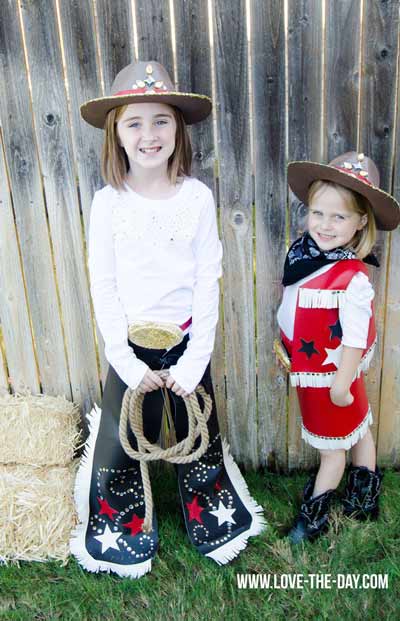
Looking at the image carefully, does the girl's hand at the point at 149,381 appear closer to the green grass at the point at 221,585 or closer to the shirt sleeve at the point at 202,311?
the shirt sleeve at the point at 202,311

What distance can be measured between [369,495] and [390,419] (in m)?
0.45

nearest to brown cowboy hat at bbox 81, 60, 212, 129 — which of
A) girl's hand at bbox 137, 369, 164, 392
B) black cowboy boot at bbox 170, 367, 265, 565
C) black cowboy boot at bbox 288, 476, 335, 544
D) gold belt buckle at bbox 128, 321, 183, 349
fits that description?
gold belt buckle at bbox 128, 321, 183, 349

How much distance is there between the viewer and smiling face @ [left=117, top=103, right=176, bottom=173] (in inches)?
91.2

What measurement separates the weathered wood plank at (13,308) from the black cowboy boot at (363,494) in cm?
170

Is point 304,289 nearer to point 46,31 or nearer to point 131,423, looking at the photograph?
point 131,423

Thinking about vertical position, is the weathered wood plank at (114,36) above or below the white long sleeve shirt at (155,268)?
above

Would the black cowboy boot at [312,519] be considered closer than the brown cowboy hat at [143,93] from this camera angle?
No

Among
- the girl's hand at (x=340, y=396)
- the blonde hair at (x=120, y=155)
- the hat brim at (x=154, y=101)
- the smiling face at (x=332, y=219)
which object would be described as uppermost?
the hat brim at (x=154, y=101)

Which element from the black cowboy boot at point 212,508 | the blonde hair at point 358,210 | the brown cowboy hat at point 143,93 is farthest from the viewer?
the black cowboy boot at point 212,508

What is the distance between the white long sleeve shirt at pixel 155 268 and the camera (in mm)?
2430

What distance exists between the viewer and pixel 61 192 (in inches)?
116

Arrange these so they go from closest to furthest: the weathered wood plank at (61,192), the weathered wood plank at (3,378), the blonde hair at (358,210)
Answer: the blonde hair at (358,210)
the weathered wood plank at (61,192)
the weathered wood plank at (3,378)

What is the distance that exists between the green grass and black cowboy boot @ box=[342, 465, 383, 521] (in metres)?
0.06

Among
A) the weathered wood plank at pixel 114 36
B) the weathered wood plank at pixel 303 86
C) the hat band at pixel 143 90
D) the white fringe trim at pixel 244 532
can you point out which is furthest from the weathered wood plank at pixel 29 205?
the weathered wood plank at pixel 303 86
